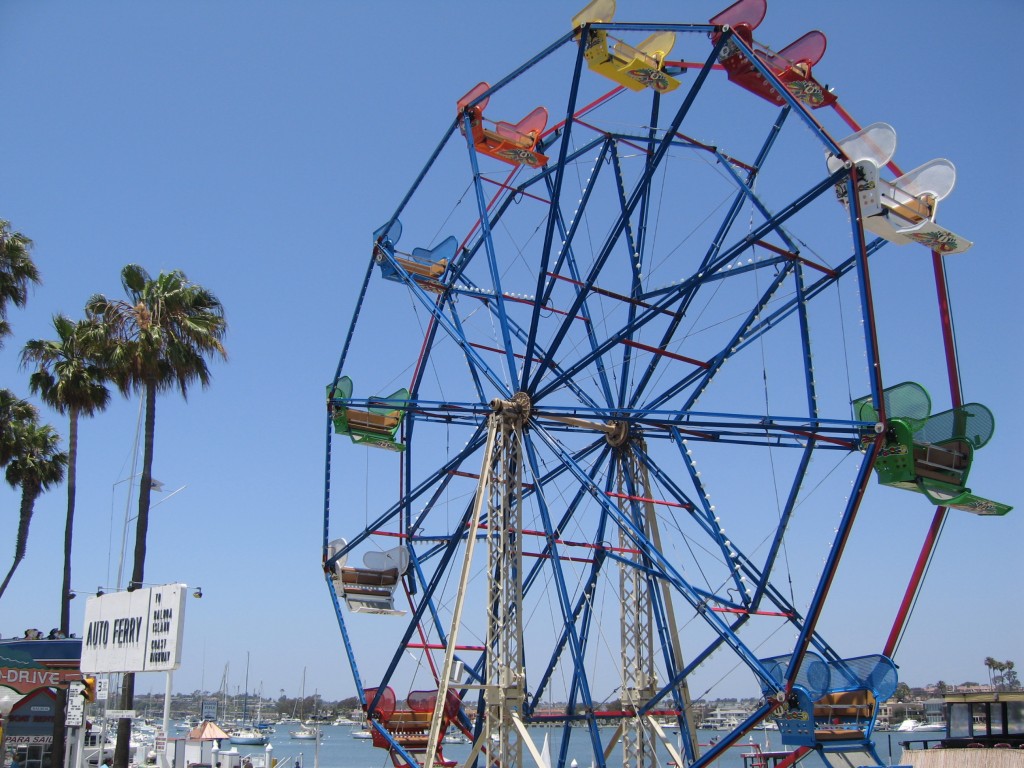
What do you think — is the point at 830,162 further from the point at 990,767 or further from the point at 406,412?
the point at 406,412

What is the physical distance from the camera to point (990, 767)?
14609mm

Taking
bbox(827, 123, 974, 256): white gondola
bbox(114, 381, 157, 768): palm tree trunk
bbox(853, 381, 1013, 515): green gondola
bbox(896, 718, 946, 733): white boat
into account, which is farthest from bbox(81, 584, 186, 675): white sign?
bbox(896, 718, 946, 733): white boat

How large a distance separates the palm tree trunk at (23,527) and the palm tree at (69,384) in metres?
3.05

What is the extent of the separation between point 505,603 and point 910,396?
302 inches

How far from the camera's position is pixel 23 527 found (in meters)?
37.6

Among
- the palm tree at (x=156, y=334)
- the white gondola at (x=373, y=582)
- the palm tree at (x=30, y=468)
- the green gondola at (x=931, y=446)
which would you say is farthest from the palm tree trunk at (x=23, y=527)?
the green gondola at (x=931, y=446)

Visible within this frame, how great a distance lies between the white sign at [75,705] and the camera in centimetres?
2589

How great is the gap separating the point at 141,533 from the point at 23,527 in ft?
44.0

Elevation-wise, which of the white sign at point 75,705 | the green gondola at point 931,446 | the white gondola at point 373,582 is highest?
the green gondola at point 931,446

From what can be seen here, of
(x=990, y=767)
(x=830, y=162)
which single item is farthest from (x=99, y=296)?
(x=990, y=767)

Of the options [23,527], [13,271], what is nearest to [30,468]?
[23,527]

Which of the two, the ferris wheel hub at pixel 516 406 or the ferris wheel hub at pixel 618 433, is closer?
the ferris wheel hub at pixel 516 406

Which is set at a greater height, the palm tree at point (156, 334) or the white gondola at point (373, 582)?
the palm tree at point (156, 334)

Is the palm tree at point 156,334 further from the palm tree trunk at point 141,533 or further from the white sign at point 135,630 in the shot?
the white sign at point 135,630
